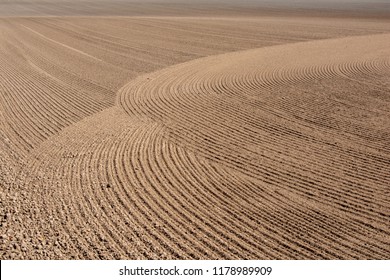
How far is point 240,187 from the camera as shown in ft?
33.6

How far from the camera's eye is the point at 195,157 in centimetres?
1173

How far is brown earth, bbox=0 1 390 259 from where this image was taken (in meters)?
8.33

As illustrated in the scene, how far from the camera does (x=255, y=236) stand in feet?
27.5

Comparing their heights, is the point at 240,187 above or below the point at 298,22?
below

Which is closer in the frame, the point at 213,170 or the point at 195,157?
the point at 213,170

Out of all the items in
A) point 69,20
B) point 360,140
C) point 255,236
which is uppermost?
point 69,20

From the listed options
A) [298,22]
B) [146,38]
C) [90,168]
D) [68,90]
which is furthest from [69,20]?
[90,168]

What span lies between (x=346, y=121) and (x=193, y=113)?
5.51m

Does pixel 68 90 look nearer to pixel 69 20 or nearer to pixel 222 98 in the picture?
pixel 222 98

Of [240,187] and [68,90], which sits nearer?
[240,187]

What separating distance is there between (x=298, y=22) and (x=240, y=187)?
35881 mm

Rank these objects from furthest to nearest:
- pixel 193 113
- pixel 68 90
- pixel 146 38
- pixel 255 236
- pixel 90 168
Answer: pixel 146 38
pixel 68 90
pixel 193 113
pixel 90 168
pixel 255 236

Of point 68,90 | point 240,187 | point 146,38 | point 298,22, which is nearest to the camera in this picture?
point 240,187

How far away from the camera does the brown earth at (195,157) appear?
8.33m
